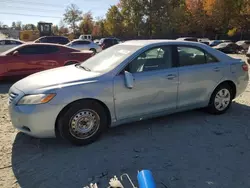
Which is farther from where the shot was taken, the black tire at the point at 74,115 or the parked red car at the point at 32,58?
the parked red car at the point at 32,58

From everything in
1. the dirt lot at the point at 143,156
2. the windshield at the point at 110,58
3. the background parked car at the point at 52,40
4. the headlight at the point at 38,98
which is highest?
the background parked car at the point at 52,40

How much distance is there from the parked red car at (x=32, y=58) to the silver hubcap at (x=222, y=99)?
564 cm

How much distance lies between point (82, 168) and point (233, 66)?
3583mm

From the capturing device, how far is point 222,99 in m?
5.09

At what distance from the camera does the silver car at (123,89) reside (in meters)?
3.55

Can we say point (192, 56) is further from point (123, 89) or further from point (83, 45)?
point (83, 45)

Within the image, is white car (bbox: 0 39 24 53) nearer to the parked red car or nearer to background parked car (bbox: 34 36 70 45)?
background parked car (bbox: 34 36 70 45)

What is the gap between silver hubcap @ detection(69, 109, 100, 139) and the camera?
3684 millimetres

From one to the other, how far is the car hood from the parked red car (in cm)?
462

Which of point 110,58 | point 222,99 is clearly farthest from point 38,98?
point 222,99

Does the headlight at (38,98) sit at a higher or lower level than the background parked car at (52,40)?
lower

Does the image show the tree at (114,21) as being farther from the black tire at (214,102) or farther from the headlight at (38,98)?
the headlight at (38,98)

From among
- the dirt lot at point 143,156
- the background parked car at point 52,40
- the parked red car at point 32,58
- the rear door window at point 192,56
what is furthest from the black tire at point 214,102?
the background parked car at point 52,40

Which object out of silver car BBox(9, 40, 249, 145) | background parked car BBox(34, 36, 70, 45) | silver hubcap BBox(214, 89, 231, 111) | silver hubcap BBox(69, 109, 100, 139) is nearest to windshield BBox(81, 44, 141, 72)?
silver car BBox(9, 40, 249, 145)
